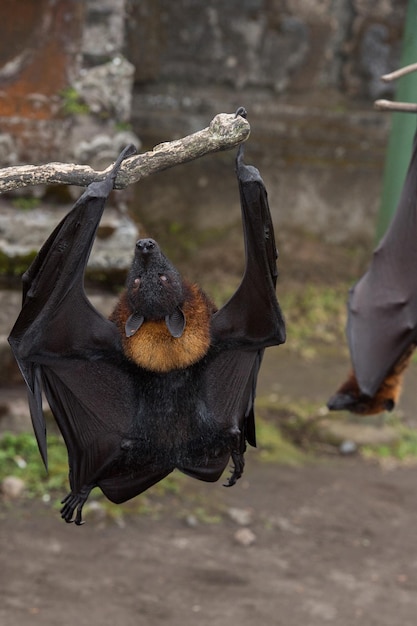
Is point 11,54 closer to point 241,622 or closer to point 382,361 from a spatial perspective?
point 382,361

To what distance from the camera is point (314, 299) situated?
8867 mm

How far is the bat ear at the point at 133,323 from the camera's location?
286cm

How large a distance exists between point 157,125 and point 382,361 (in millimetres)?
5153

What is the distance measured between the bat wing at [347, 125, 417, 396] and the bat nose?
1464 mm

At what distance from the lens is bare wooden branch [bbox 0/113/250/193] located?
90.6 inches

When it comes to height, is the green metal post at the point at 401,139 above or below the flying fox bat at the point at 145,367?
below

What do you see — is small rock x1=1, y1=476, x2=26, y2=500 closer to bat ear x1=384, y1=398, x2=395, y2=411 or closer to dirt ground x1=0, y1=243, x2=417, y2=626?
dirt ground x1=0, y1=243, x2=417, y2=626

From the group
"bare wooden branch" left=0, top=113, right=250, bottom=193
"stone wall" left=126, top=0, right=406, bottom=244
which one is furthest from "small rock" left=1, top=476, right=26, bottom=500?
"stone wall" left=126, top=0, right=406, bottom=244

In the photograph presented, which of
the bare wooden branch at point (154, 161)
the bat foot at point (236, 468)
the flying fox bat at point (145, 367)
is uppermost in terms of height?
the bare wooden branch at point (154, 161)

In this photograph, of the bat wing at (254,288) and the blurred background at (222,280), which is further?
the blurred background at (222,280)

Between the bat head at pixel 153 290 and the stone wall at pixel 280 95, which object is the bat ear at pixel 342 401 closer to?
the bat head at pixel 153 290

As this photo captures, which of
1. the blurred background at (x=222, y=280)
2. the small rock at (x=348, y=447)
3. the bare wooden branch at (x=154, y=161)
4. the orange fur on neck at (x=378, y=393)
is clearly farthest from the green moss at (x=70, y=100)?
the bare wooden branch at (x=154, y=161)

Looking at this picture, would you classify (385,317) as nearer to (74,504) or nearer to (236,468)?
(236,468)

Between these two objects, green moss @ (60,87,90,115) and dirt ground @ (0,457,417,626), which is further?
green moss @ (60,87,90,115)
